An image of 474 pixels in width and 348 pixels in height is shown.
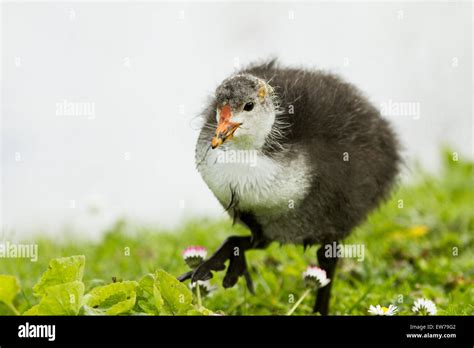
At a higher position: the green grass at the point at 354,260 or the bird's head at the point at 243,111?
the bird's head at the point at 243,111

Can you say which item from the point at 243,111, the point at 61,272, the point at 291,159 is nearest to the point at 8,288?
the point at 61,272

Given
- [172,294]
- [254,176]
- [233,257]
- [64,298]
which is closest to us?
[64,298]

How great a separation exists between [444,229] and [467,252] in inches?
18.4

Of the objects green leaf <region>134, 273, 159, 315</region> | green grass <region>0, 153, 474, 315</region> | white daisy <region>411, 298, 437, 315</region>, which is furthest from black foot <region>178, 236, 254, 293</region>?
white daisy <region>411, 298, 437, 315</region>

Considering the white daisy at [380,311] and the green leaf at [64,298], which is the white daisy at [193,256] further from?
the white daisy at [380,311]

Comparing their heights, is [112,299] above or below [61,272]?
below

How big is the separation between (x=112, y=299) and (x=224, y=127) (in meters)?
0.77

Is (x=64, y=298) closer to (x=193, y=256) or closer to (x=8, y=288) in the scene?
(x=8, y=288)

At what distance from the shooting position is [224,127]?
288 cm

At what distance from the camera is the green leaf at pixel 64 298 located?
270cm

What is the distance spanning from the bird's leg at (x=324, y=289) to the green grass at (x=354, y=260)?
8 centimetres

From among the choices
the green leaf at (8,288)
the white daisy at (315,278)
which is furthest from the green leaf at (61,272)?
the white daisy at (315,278)
